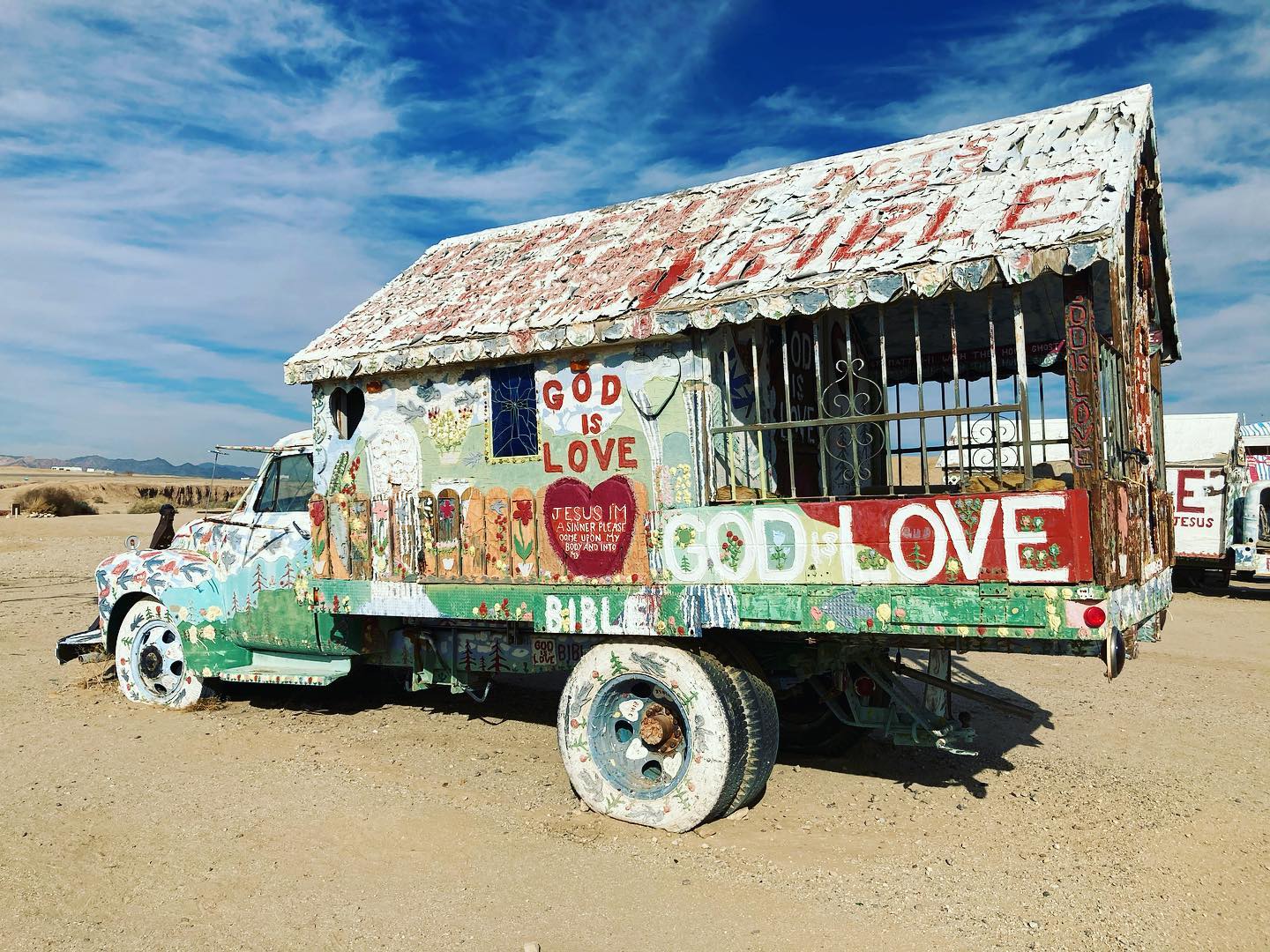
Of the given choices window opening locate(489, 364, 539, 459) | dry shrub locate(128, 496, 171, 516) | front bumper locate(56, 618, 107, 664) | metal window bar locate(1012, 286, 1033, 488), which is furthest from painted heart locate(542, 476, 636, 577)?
dry shrub locate(128, 496, 171, 516)

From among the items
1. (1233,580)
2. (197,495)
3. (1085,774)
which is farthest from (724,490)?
(197,495)

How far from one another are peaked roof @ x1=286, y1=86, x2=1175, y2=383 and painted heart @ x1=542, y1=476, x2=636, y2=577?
90 cm

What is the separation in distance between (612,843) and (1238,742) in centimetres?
503

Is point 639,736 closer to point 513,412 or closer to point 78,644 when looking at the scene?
point 513,412

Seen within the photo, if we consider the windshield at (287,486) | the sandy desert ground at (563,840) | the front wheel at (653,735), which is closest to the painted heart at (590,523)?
the front wheel at (653,735)

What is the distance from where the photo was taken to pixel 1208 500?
15695 millimetres

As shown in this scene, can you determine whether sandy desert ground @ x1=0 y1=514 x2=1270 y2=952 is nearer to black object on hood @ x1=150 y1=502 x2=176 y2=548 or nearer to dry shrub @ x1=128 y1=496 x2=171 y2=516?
black object on hood @ x1=150 y1=502 x2=176 y2=548

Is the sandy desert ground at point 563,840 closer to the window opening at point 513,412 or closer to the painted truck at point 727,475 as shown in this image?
the painted truck at point 727,475

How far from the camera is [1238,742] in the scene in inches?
274

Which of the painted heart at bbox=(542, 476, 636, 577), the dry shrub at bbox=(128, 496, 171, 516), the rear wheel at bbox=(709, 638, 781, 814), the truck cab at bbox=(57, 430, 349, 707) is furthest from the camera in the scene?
the dry shrub at bbox=(128, 496, 171, 516)

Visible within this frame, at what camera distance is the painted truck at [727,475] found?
14.8ft

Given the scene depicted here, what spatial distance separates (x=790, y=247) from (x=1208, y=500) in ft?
44.9

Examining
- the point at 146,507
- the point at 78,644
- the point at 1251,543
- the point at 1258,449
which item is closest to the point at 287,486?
the point at 78,644

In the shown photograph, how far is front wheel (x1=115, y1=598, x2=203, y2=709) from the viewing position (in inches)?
312
